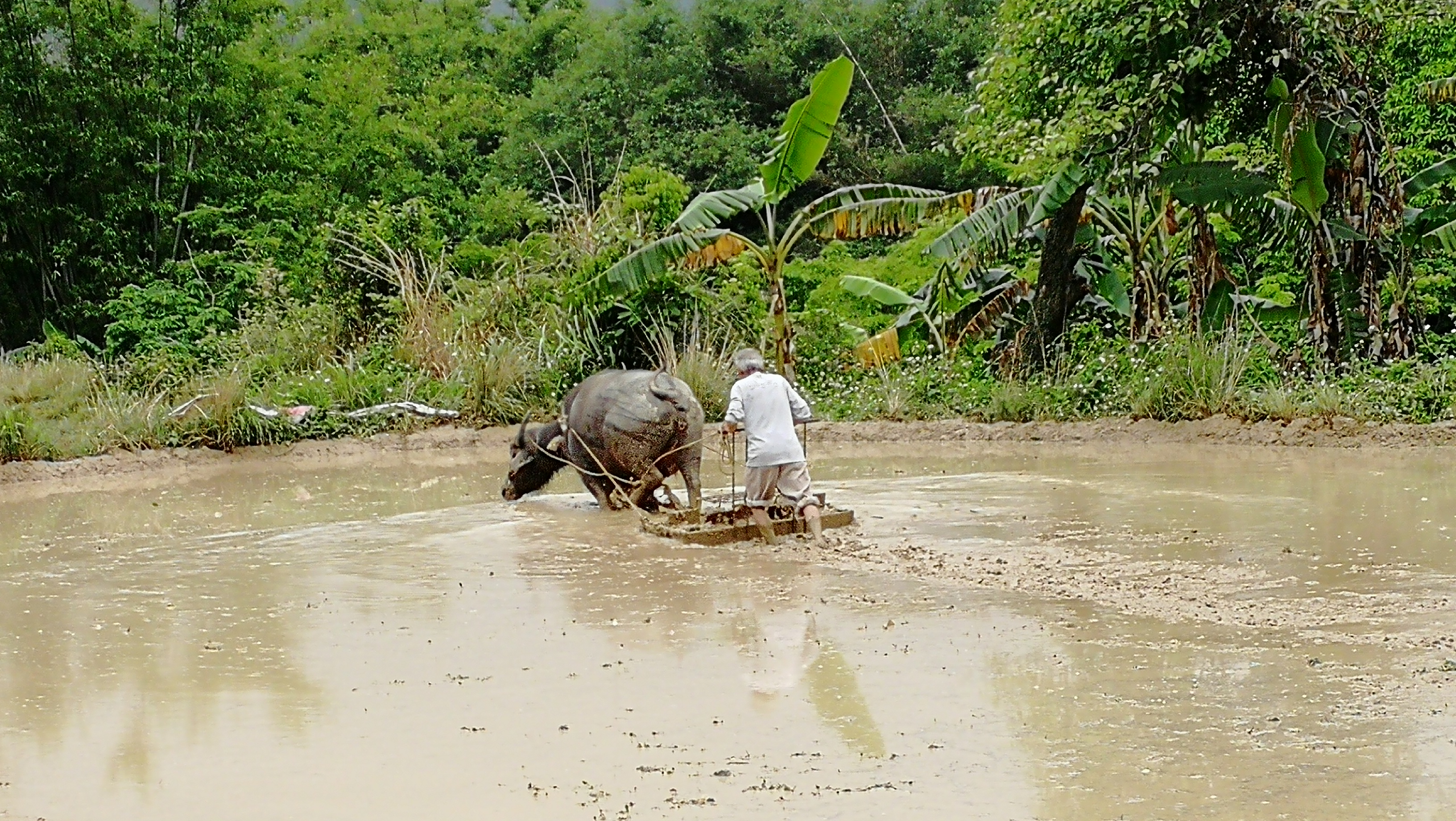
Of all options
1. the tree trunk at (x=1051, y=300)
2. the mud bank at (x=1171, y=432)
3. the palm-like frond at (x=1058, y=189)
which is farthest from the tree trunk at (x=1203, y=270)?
the mud bank at (x=1171, y=432)

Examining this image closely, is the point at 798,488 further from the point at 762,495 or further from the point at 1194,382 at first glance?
the point at 1194,382

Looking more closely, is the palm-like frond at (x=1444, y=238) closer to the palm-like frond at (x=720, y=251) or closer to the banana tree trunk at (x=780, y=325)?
the banana tree trunk at (x=780, y=325)

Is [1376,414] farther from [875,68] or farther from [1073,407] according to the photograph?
[875,68]

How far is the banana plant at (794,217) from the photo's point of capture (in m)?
18.4

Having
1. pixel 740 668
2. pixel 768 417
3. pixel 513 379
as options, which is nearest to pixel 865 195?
pixel 513 379

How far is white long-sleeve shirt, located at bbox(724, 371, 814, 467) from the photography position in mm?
11094

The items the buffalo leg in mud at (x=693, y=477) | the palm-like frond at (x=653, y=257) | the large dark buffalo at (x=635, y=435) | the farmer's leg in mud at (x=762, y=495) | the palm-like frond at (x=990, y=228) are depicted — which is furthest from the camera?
the palm-like frond at (x=653, y=257)

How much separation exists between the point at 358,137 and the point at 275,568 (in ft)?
72.4

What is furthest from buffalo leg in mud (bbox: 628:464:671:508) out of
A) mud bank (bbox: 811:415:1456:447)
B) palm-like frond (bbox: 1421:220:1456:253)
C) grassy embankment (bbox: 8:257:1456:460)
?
palm-like frond (bbox: 1421:220:1456:253)

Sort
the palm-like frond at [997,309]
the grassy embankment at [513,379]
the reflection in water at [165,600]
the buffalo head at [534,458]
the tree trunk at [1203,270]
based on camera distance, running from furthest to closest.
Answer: the palm-like frond at [997,309] → the tree trunk at [1203,270] → the grassy embankment at [513,379] → the buffalo head at [534,458] → the reflection in water at [165,600]

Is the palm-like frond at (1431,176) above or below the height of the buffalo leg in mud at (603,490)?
above

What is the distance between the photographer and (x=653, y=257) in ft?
62.7

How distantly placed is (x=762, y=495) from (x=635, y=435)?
149 centimetres

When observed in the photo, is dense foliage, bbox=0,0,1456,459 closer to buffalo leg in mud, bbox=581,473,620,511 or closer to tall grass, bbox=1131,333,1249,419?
tall grass, bbox=1131,333,1249,419
